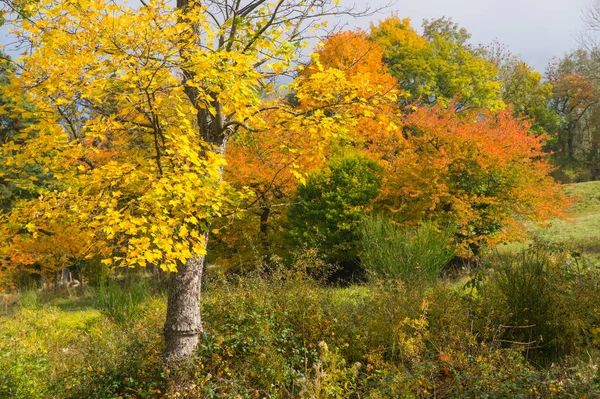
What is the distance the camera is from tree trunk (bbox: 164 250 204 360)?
4680 millimetres

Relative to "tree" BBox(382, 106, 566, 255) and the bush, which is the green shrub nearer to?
"tree" BBox(382, 106, 566, 255)

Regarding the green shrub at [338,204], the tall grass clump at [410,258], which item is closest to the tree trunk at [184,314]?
the tall grass clump at [410,258]

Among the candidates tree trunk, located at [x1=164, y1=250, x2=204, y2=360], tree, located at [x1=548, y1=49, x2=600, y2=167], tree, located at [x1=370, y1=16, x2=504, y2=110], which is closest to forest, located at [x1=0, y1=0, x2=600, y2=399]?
tree trunk, located at [x1=164, y1=250, x2=204, y2=360]

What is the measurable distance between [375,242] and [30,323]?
6636mm

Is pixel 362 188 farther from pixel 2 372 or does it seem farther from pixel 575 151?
pixel 575 151

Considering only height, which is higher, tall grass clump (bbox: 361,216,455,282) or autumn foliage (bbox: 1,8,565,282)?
autumn foliage (bbox: 1,8,565,282)

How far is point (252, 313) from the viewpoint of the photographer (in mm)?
5031

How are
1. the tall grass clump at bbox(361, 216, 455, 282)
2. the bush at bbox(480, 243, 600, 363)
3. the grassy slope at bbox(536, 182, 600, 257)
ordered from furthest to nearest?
the grassy slope at bbox(536, 182, 600, 257) → the tall grass clump at bbox(361, 216, 455, 282) → the bush at bbox(480, 243, 600, 363)

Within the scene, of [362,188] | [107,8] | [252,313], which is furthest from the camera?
[362,188]

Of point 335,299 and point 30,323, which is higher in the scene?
point 335,299

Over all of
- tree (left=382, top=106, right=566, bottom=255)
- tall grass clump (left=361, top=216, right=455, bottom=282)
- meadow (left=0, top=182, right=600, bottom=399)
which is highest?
tree (left=382, top=106, right=566, bottom=255)

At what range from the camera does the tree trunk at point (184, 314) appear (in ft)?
15.4

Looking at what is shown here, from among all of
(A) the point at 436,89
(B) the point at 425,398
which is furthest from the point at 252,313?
(A) the point at 436,89

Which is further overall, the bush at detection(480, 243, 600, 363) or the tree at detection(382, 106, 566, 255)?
the tree at detection(382, 106, 566, 255)
